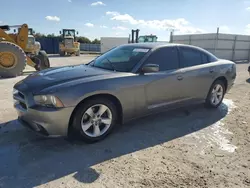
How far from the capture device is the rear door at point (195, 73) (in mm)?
4398

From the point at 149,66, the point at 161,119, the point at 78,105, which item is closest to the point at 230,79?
the point at 161,119

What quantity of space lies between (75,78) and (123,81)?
0.74 m

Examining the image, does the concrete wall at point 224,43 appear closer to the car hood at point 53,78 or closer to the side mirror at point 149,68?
the side mirror at point 149,68

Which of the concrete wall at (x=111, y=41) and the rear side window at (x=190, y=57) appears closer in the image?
the rear side window at (x=190, y=57)

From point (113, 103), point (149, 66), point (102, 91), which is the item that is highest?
point (149, 66)

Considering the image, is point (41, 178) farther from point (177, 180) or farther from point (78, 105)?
point (177, 180)

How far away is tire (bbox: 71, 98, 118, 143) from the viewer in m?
3.15

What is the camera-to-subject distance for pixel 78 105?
3.15 meters

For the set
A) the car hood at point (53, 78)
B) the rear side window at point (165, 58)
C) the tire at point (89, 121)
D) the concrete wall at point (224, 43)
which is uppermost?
the concrete wall at point (224, 43)

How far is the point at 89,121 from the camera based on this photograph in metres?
3.32

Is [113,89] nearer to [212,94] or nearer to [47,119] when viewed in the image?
[47,119]

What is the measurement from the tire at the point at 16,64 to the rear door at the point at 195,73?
710 centimetres

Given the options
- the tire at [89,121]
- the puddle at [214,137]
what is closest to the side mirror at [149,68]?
the tire at [89,121]

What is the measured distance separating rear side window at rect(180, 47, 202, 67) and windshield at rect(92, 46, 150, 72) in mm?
862
